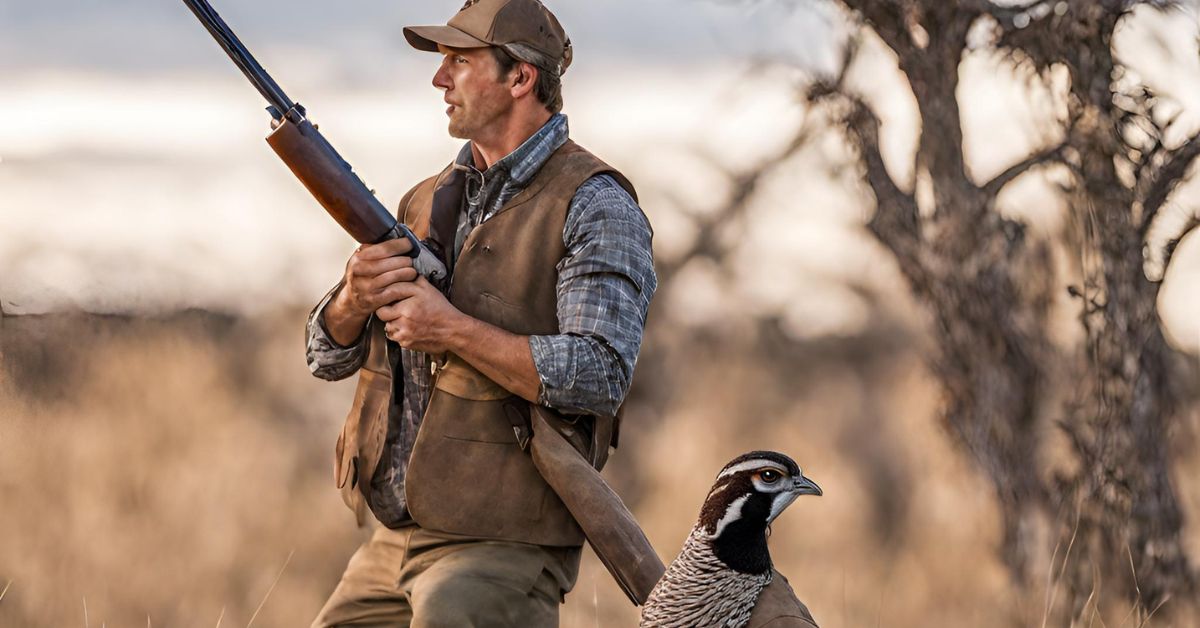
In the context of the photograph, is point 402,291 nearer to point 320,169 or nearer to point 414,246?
point 414,246

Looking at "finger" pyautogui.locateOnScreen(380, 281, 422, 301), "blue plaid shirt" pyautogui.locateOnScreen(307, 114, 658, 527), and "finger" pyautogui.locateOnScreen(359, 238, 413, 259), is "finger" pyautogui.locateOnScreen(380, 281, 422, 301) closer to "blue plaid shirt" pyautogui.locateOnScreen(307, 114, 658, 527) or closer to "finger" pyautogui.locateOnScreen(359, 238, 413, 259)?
"finger" pyautogui.locateOnScreen(359, 238, 413, 259)

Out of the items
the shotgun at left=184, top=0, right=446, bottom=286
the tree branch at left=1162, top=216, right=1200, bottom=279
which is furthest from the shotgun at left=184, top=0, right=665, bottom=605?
the tree branch at left=1162, top=216, right=1200, bottom=279

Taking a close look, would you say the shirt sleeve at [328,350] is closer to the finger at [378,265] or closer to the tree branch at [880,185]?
the finger at [378,265]

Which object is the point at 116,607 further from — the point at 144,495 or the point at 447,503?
the point at 447,503

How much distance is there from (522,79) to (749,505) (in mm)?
1231

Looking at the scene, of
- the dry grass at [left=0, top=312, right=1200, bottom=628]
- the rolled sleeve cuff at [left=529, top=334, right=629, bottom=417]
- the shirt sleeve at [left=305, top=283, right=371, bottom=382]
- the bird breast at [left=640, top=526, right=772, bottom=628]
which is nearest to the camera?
the bird breast at [left=640, top=526, right=772, bottom=628]

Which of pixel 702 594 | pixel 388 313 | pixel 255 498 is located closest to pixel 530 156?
pixel 388 313

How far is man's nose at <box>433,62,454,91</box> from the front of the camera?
13.5 ft

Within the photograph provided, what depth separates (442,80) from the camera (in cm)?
411

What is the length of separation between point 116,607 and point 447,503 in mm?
5910

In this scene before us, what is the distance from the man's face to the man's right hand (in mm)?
358

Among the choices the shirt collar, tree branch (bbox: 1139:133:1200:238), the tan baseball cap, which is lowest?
tree branch (bbox: 1139:133:1200:238)

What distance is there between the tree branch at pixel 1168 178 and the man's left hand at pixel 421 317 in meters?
4.50

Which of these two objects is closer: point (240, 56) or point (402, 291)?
point (402, 291)
